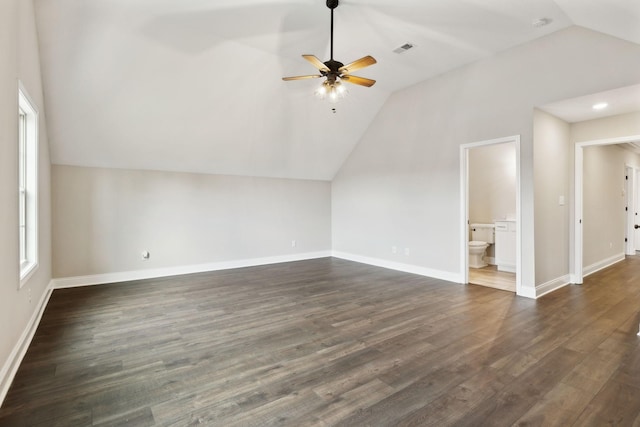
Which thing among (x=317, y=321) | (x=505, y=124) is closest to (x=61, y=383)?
(x=317, y=321)

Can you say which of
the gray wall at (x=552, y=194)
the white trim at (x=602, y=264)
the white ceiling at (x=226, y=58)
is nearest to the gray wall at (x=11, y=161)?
the white ceiling at (x=226, y=58)

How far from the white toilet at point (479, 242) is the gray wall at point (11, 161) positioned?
6.24 meters

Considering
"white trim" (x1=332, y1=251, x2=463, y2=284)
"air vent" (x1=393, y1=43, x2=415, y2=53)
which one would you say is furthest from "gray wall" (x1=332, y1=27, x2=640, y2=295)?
"air vent" (x1=393, y1=43, x2=415, y2=53)

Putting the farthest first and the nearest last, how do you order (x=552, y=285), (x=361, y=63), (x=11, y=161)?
(x=552, y=285) < (x=361, y=63) < (x=11, y=161)

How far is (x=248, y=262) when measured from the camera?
21.3 ft

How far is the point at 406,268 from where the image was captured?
226 inches

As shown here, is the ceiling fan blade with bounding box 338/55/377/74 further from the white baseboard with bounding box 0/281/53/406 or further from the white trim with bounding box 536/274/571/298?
the white baseboard with bounding box 0/281/53/406

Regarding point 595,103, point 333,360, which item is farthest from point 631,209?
point 333,360

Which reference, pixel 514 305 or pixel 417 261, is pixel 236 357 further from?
pixel 417 261

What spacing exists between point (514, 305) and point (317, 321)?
8.05 feet

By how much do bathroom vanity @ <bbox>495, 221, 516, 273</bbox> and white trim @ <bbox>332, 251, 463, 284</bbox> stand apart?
4.68ft

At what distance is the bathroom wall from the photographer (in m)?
6.25

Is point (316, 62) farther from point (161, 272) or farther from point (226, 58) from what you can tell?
point (161, 272)

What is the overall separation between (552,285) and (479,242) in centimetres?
168
